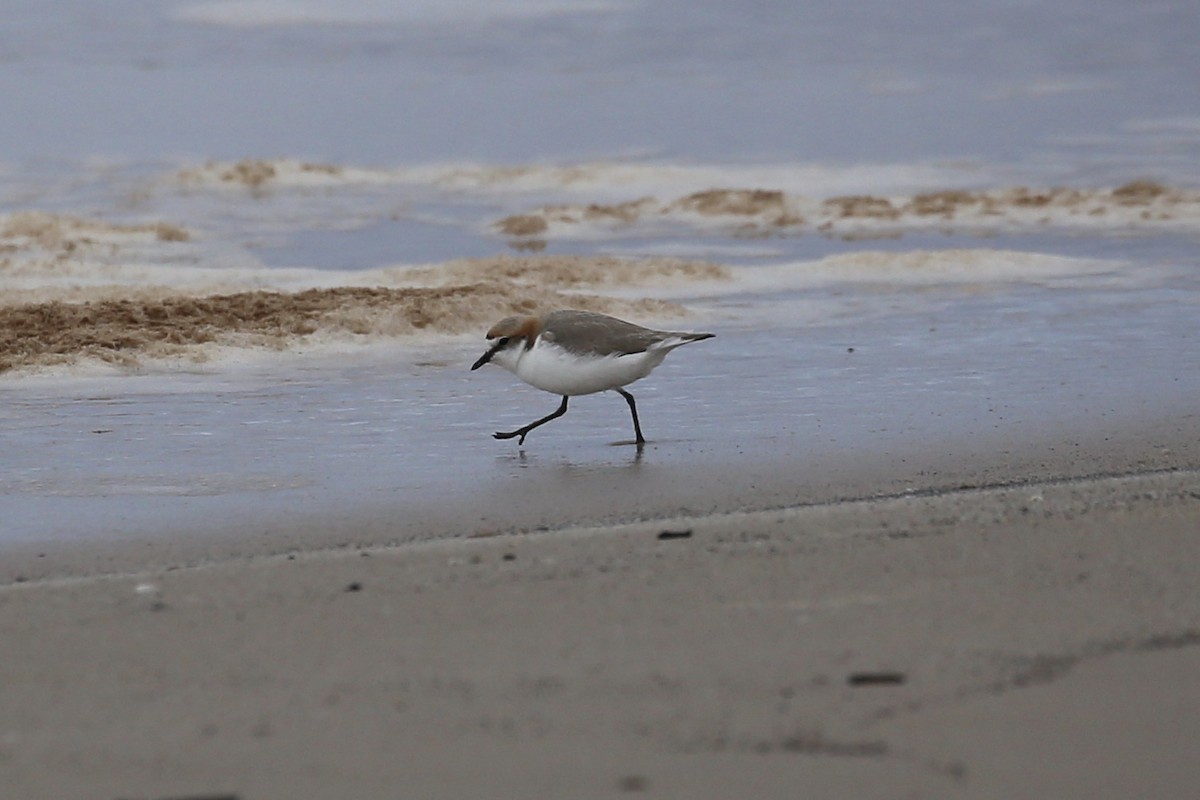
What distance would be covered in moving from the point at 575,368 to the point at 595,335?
18cm

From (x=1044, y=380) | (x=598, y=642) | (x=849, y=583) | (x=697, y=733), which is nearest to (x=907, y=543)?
(x=849, y=583)

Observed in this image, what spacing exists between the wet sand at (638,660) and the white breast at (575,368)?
2.08 metres

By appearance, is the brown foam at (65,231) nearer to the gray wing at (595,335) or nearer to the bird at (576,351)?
the bird at (576,351)

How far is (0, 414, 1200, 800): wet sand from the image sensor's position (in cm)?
373

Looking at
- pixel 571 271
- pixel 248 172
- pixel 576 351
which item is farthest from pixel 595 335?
pixel 248 172

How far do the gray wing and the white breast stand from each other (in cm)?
3

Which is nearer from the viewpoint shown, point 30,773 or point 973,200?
Answer: point 30,773

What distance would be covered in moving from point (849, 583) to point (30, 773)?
2.32 metres

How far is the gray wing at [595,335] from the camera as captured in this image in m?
8.27

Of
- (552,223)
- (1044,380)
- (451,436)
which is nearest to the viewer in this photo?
(451,436)

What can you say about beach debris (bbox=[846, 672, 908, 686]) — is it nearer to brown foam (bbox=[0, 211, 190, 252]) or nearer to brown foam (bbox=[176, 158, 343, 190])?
brown foam (bbox=[0, 211, 190, 252])

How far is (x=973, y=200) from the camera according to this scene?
917 inches

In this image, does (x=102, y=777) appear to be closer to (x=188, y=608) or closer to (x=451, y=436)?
(x=188, y=608)

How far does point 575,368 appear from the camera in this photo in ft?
27.1
